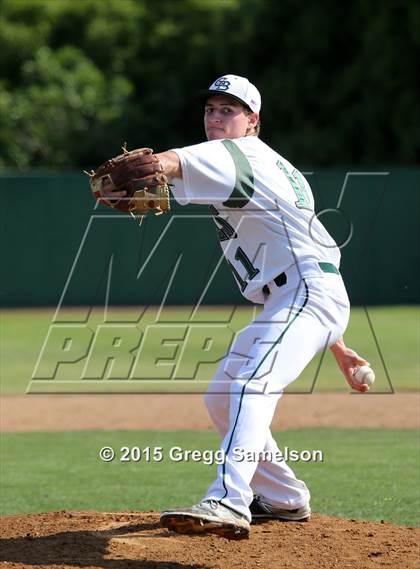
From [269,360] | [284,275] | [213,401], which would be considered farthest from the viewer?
[213,401]

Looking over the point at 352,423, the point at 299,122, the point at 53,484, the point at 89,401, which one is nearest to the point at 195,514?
the point at 53,484

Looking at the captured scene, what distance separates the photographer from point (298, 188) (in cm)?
466

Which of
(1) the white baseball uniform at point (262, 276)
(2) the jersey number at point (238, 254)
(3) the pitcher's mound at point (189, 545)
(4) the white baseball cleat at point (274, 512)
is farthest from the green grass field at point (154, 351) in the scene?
(1) the white baseball uniform at point (262, 276)

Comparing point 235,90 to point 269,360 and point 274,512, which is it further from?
point 274,512

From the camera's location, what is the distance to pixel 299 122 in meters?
24.3

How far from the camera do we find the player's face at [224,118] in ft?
15.3

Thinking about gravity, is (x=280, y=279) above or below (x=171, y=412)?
above

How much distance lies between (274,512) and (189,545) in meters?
0.71

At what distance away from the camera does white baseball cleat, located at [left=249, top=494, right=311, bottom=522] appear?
5309mm

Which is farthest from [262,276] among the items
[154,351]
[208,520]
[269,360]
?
[154,351]

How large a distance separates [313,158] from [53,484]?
17279mm

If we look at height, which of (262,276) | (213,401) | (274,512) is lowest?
(274,512)

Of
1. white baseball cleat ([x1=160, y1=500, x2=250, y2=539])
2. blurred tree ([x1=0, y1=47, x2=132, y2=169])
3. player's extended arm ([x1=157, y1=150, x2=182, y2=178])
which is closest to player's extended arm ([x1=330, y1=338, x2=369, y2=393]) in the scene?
white baseball cleat ([x1=160, y1=500, x2=250, y2=539])

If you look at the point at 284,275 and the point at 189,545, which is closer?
the point at 284,275
